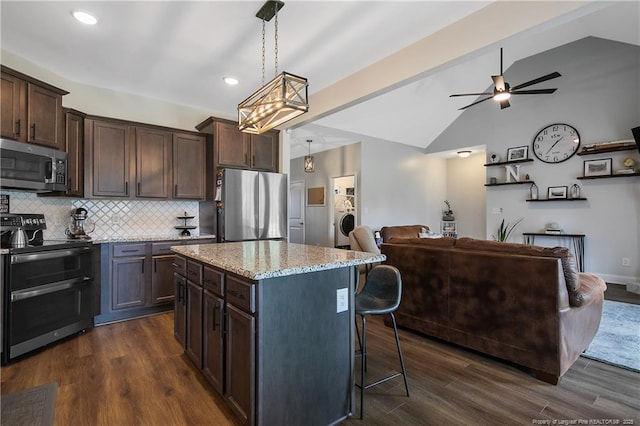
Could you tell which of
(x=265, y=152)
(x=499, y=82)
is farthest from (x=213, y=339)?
(x=499, y=82)

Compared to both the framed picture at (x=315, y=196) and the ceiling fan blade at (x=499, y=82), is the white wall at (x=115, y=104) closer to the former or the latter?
the framed picture at (x=315, y=196)

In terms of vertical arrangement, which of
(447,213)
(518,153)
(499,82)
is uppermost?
(499,82)

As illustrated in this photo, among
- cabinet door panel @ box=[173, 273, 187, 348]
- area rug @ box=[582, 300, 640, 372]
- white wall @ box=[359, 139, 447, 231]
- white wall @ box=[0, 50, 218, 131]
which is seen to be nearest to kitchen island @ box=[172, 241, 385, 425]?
cabinet door panel @ box=[173, 273, 187, 348]

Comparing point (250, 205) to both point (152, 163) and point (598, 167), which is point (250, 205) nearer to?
point (152, 163)

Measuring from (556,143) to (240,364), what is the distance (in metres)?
6.58

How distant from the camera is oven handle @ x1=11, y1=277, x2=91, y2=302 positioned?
2.51 metres

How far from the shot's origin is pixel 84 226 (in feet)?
11.9

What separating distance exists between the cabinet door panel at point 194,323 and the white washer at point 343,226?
5.23 metres

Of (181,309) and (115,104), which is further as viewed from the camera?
(115,104)

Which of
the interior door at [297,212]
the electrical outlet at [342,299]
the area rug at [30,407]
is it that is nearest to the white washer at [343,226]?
the interior door at [297,212]

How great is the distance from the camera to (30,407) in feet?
6.23

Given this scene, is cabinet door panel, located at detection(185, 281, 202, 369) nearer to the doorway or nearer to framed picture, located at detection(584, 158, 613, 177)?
the doorway

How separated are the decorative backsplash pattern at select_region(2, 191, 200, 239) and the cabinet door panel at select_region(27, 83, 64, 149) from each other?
27.0 inches

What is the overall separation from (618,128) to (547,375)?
195 inches
